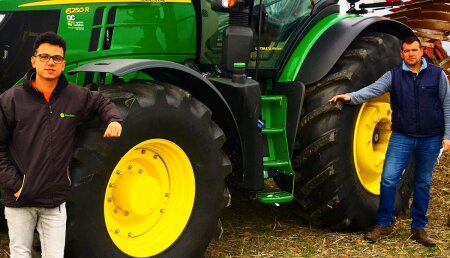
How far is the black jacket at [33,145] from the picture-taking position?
10.6 ft

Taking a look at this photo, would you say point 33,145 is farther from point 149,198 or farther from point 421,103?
point 421,103

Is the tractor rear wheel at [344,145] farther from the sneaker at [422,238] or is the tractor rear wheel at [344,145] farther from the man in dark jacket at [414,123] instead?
the sneaker at [422,238]

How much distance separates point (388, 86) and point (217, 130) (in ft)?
5.25

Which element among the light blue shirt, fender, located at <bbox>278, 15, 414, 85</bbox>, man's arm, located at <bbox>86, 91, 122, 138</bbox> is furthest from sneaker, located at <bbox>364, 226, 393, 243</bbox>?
man's arm, located at <bbox>86, 91, 122, 138</bbox>

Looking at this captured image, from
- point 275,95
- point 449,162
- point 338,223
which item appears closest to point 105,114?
point 275,95

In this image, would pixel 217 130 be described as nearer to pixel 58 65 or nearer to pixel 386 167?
pixel 58 65

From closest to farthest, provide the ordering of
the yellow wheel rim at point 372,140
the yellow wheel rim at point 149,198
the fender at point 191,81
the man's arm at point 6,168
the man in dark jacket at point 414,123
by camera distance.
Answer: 1. the man's arm at point 6,168
2. the fender at point 191,81
3. the yellow wheel rim at point 149,198
4. the man in dark jacket at point 414,123
5. the yellow wheel rim at point 372,140

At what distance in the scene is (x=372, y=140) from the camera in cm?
559

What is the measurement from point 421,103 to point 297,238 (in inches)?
54.9

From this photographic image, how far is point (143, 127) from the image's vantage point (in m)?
3.87

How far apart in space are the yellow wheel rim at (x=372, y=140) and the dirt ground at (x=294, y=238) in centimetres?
46

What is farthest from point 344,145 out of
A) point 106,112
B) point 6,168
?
point 6,168

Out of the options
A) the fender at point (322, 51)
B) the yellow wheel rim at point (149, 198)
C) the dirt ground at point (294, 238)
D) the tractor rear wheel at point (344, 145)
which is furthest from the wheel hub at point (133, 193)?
the fender at point (322, 51)

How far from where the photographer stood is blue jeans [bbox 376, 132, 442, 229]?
5.07 m
